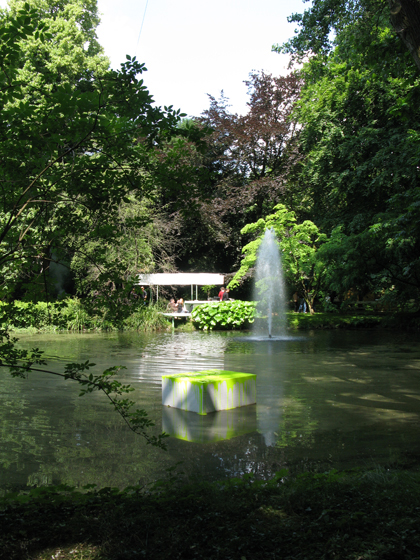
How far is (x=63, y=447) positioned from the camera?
5750 millimetres

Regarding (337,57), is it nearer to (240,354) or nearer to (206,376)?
(240,354)

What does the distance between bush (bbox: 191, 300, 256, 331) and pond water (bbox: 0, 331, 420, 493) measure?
9.79 meters

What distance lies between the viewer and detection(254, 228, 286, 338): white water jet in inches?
928

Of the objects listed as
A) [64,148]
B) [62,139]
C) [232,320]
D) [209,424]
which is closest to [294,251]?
[232,320]

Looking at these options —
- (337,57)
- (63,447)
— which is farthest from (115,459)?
(337,57)

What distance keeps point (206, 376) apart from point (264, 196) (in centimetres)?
2395

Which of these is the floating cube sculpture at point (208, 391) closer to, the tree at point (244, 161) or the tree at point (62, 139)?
the tree at point (62, 139)

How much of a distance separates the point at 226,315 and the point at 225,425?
640 inches

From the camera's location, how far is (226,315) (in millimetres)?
23078

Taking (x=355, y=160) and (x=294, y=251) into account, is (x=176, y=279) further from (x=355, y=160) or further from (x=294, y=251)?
(x=355, y=160)

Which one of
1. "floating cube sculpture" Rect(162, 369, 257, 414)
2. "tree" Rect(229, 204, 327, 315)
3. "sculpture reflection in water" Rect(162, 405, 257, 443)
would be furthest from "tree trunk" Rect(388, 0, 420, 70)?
"tree" Rect(229, 204, 327, 315)

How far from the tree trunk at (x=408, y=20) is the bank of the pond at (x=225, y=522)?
3376 mm

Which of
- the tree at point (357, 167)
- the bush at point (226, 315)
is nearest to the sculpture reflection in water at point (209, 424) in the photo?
the tree at point (357, 167)

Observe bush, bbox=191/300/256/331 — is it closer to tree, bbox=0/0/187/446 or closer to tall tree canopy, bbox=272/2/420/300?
tall tree canopy, bbox=272/2/420/300
